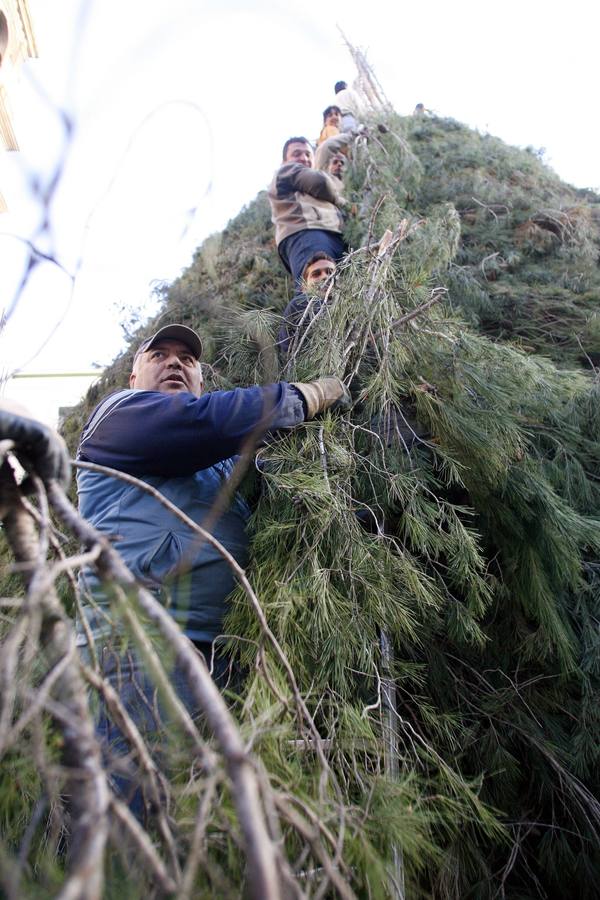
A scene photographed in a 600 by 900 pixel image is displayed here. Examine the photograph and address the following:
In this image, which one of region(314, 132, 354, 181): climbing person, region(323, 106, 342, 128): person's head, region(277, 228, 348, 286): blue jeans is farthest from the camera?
region(323, 106, 342, 128): person's head

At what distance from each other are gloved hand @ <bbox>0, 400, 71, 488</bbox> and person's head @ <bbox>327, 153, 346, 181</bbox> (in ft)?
10.6

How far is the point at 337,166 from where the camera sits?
146 inches

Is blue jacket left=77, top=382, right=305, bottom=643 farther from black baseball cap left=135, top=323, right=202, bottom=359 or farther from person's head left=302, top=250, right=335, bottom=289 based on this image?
person's head left=302, top=250, right=335, bottom=289

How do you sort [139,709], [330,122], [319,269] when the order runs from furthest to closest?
[330,122]
[319,269]
[139,709]

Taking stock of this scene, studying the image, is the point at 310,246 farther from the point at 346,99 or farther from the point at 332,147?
the point at 346,99

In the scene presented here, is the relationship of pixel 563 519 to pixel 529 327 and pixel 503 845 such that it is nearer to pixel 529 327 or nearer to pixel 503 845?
pixel 503 845

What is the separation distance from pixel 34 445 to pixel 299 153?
339 cm

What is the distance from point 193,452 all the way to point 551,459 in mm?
1268

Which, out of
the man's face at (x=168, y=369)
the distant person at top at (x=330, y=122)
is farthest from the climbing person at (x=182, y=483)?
the distant person at top at (x=330, y=122)

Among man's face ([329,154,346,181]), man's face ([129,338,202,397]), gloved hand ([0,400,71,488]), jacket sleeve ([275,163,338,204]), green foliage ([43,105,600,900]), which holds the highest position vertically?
man's face ([329,154,346,181])

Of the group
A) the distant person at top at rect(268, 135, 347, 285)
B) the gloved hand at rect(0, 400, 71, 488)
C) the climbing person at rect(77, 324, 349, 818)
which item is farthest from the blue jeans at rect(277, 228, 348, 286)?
the gloved hand at rect(0, 400, 71, 488)

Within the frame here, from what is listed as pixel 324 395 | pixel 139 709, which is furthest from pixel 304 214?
pixel 139 709

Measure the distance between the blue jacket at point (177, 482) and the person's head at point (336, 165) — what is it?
8.10 ft

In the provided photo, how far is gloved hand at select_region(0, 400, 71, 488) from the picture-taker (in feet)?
2.49
